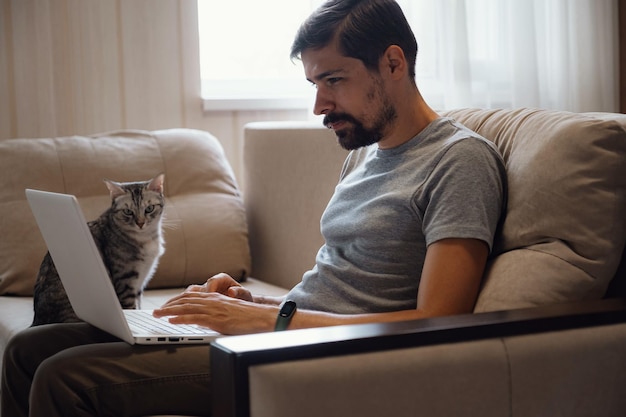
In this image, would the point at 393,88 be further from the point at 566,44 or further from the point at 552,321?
the point at 566,44

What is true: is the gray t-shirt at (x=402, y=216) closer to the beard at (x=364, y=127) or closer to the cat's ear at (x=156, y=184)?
the beard at (x=364, y=127)

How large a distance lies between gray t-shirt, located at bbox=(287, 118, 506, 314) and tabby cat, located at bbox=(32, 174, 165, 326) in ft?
2.21

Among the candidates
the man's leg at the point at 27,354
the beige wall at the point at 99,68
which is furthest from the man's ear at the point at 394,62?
the beige wall at the point at 99,68

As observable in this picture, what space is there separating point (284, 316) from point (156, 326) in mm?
280

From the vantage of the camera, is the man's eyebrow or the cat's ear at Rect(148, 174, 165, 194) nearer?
the man's eyebrow

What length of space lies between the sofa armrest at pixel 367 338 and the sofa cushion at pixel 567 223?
0.09m

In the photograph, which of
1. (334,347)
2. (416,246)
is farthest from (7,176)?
(334,347)

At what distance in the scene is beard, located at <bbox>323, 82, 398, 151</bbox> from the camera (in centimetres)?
172

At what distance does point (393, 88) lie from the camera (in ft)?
5.67

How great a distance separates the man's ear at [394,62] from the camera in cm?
171

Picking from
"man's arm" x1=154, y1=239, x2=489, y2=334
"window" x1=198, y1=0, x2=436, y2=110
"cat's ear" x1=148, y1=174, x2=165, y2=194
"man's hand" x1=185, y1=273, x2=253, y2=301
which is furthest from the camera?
"window" x1=198, y1=0, x2=436, y2=110

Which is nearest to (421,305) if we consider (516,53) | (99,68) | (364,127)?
(364,127)

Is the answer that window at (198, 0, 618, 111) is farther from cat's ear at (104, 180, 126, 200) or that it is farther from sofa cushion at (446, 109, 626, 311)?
sofa cushion at (446, 109, 626, 311)

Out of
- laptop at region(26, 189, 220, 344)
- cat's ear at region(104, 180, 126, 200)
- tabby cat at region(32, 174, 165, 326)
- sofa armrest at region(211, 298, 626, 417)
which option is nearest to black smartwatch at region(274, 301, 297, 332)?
laptop at region(26, 189, 220, 344)
